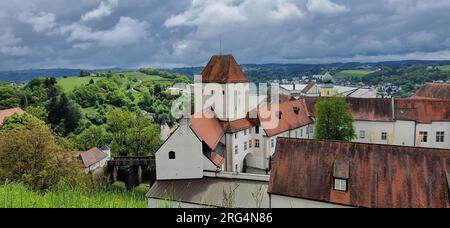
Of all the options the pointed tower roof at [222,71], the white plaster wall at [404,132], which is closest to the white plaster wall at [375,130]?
the white plaster wall at [404,132]

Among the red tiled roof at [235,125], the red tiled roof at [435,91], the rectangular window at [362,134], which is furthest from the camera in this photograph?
the red tiled roof at [435,91]

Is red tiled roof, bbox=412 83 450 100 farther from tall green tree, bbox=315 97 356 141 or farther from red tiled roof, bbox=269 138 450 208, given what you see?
red tiled roof, bbox=269 138 450 208

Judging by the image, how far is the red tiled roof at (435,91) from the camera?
49.5 m

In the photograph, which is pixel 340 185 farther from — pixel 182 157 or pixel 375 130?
pixel 375 130

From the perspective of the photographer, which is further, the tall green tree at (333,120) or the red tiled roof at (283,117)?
the red tiled roof at (283,117)

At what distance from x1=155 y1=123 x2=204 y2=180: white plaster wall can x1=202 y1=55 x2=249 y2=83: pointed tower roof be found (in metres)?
9.55

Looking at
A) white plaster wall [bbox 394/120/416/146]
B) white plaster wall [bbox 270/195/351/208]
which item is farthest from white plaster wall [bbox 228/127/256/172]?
white plaster wall [bbox 394/120/416/146]

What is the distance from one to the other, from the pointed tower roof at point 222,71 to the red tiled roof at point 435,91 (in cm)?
2930

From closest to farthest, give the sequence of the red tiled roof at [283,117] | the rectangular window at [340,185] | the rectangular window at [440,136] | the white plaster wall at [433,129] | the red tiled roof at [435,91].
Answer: the rectangular window at [340,185]
the red tiled roof at [283,117]
the white plaster wall at [433,129]
the rectangular window at [440,136]
the red tiled roof at [435,91]

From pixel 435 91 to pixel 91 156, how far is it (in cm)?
4537

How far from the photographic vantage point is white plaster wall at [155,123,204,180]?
27.9m

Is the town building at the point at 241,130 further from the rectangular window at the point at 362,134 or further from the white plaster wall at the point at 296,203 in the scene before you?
the white plaster wall at the point at 296,203

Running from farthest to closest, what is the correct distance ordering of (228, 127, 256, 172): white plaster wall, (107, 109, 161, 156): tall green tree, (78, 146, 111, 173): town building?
1. (107, 109, 161, 156): tall green tree
2. (78, 146, 111, 173): town building
3. (228, 127, 256, 172): white plaster wall
